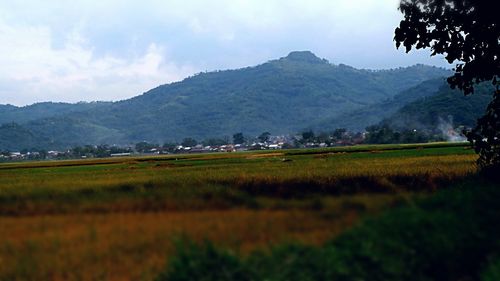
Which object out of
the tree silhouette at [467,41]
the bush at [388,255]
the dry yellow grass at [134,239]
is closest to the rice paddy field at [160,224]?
the dry yellow grass at [134,239]

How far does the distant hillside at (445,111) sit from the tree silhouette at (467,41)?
4024 inches

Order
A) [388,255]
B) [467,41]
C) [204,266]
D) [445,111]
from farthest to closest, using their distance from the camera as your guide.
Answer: [445,111], [467,41], [388,255], [204,266]

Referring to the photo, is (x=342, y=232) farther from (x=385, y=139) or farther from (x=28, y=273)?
(x=385, y=139)

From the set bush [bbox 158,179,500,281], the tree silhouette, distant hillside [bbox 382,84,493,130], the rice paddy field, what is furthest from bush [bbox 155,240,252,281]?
distant hillside [bbox 382,84,493,130]

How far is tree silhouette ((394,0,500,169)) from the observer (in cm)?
1428

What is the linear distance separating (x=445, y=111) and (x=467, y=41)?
127116mm

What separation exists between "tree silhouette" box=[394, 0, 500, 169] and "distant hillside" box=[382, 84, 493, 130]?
335ft

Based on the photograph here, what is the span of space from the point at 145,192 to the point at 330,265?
11.2ft

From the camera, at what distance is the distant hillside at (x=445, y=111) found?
121312mm

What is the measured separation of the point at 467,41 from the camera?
15.0m

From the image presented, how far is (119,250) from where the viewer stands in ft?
21.8

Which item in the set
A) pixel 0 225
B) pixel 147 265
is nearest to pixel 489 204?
pixel 147 265

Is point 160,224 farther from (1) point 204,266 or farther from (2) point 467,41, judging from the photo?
(2) point 467,41

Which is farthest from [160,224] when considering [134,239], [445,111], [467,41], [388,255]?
[445,111]
